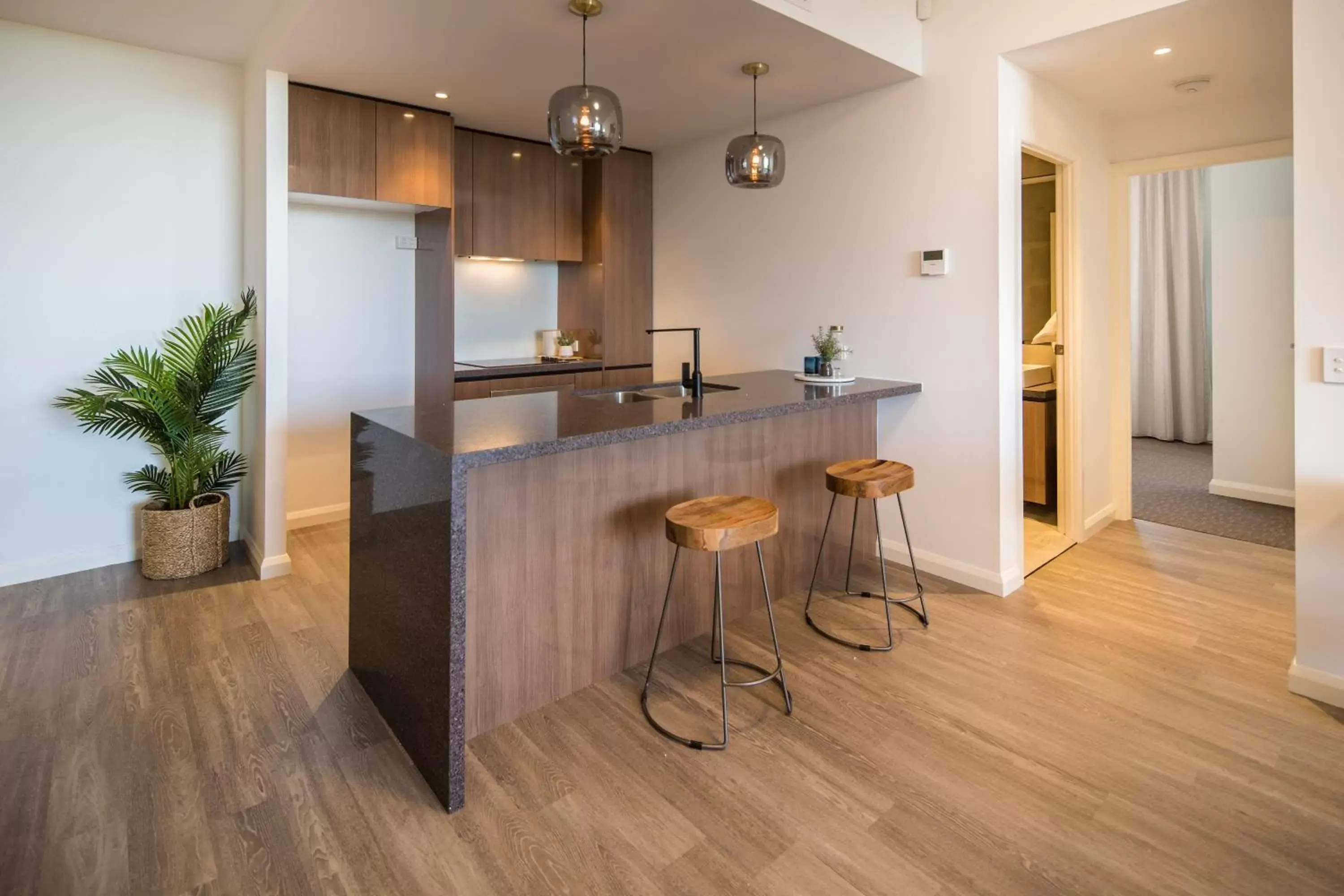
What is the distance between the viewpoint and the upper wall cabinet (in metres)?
3.57

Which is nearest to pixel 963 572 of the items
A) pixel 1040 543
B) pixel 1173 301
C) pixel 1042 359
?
pixel 1040 543

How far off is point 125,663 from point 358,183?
243 centimetres

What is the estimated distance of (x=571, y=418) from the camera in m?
2.34

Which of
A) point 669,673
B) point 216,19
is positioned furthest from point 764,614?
point 216,19

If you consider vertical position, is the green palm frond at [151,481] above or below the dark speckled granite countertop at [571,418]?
below

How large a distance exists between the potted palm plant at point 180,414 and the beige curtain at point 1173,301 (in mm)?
6832

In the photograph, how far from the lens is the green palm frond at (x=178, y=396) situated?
333 cm

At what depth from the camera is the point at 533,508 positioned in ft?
7.47

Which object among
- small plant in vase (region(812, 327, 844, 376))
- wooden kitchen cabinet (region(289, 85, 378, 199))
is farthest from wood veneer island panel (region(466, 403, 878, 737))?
wooden kitchen cabinet (region(289, 85, 378, 199))

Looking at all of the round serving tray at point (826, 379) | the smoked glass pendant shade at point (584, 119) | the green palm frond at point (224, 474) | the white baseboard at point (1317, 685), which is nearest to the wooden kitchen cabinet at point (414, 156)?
the green palm frond at point (224, 474)

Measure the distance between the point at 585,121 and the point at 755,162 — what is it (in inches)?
32.8

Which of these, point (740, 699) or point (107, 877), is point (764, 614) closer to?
point (740, 699)

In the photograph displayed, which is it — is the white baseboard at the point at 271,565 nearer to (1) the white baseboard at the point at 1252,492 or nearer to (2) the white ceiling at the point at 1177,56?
(2) the white ceiling at the point at 1177,56

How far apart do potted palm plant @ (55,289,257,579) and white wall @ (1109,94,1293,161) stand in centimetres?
476
